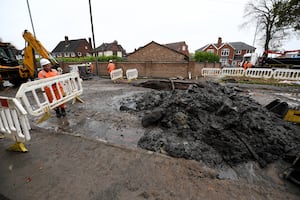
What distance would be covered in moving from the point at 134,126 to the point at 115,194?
2.33m

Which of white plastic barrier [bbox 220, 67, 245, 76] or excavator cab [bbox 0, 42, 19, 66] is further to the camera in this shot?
white plastic barrier [bbox 220, 67, 245, 76]

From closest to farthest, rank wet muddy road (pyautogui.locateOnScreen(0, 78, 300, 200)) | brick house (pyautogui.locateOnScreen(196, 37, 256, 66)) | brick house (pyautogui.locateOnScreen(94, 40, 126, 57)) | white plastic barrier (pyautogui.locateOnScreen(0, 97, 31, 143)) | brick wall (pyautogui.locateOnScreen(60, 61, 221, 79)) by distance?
wet muddy road (pyautogui.locateOnScreen(0, 78, 300, 200)), white plastic barrier (pyautogui.locateOnScreen(0, 97, 31, 143)), brick wall (pyautogui.locateOnScreen(60, 61, 221, 79)), brick house (pyautogui.locateOnScreen(196, 37, 256, 66)), brick house (pyautogui.locateOnScreen(94, 40, 126, 57))

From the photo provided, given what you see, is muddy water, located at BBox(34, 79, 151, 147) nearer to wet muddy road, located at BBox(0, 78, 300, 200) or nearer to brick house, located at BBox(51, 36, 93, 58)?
wet muddy road, located at BBox(0, 78, 300, 200)

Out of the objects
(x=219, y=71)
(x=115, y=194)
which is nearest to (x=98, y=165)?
(x=115, y=194)

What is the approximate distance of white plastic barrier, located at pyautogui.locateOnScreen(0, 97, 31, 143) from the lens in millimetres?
2486

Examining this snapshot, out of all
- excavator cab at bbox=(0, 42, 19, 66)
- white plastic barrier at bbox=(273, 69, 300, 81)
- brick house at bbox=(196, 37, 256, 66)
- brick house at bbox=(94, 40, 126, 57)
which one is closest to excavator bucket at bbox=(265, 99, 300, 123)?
white plastic barrier at bbox=(273, 69, 300, 81)

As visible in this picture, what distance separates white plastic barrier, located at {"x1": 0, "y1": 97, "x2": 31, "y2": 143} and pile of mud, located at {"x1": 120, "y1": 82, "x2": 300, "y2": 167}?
2327 mm

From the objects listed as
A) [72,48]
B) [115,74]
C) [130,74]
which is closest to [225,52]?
[130,74]

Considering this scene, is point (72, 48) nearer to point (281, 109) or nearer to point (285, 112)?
point (281, 109)

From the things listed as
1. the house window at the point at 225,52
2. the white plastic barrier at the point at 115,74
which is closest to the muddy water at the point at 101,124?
the white plastic barrier at the point at 115,74

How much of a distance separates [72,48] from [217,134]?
2103 inches

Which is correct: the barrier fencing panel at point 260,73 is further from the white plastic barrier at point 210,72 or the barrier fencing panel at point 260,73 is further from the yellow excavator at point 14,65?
the yellow excavator at point 14,65

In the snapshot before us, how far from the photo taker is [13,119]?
2.60 metres

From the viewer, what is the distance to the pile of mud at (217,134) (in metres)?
2.85
